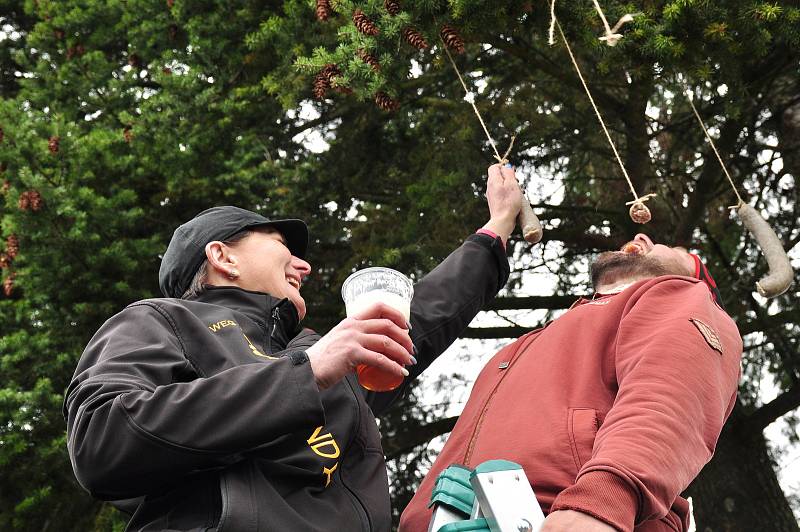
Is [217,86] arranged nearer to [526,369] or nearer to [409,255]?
[409,255]

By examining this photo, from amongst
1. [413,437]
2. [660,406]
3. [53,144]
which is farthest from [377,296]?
[413,437]

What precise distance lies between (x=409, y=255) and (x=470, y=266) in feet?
7.20

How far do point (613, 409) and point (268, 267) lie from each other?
1.19 m

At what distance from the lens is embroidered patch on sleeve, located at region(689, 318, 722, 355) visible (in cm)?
252

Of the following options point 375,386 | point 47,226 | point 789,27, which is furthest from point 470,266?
point 47,226

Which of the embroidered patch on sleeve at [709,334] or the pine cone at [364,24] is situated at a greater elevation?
the pine cone at [364,24]

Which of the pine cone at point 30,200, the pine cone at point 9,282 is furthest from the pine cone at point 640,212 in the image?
the pine cone at point 9,282

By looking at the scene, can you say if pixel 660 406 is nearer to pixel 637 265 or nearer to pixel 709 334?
pixel 709 334

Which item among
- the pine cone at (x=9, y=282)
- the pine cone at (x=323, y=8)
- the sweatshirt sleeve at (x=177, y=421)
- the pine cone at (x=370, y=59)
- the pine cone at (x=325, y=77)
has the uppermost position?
the pine cone at (x=323, y=8)

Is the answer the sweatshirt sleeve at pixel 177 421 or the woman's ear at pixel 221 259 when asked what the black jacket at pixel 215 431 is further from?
the woman's ear at pixel 221 259

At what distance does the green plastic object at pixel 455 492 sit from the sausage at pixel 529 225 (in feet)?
A: 4.11

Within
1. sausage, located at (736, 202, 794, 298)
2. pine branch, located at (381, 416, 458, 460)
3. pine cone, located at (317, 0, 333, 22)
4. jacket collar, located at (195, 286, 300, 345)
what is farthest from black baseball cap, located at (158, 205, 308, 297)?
pine branch, located at (381, 416, 458, 460)

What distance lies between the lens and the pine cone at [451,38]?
13.3 ft

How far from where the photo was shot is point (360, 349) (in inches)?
80.9
